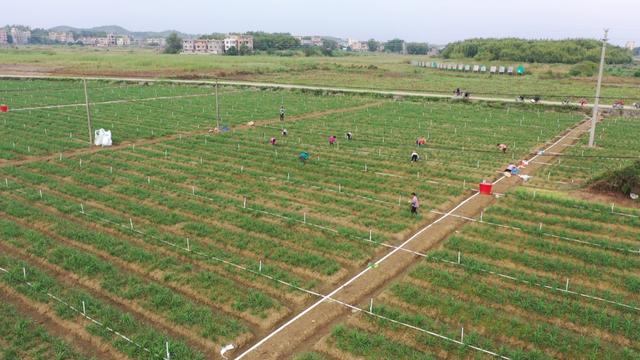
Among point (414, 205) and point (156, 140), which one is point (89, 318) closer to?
point (414, 205)

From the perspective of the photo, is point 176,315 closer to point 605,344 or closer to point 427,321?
point 427,321

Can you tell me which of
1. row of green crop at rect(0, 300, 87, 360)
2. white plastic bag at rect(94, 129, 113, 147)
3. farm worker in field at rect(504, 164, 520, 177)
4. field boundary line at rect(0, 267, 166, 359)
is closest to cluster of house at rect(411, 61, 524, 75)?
farm worker in field at rect(504, 164, 520, 177)

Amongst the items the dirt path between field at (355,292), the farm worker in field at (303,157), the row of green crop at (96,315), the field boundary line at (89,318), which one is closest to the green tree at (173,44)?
the farm worker in field at (303,157)

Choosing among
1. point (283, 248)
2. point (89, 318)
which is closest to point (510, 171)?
point (283, 248)

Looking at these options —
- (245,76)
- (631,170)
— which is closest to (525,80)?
(245,76)

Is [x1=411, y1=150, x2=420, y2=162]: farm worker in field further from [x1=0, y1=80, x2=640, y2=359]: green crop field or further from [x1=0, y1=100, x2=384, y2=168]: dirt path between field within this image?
[x1=0, y1=100, x2=384, y2=168]: dirt path between field

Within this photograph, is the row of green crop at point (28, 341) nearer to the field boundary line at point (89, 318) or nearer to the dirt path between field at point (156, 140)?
the field boundary line at point (89, 318)
